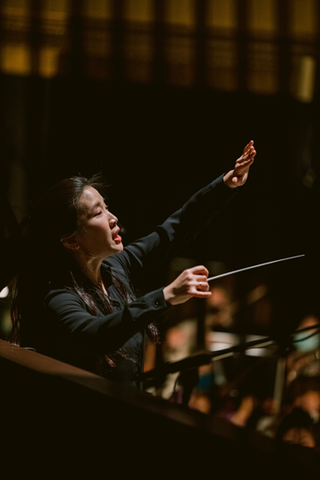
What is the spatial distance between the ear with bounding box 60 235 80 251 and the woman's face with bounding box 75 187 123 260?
12mm

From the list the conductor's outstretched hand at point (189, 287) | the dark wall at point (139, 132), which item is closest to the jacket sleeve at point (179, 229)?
the conductor's outstretched hand at point (189, 287)

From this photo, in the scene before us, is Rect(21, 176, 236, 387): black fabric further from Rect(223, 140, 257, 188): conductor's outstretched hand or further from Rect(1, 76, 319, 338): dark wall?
Rect(1, 76, 319, 338): dark wall

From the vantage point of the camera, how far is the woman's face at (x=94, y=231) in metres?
1.62

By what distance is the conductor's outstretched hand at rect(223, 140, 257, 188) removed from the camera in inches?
70.7

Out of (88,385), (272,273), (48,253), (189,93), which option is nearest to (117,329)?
(88,385)

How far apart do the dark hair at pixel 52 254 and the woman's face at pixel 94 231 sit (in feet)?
0.08

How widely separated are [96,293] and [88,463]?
26.3 inches

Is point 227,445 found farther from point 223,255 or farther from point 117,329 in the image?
point 223,255

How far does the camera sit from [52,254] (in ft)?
5.41

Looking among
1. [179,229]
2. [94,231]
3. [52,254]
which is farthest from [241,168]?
[52,254]

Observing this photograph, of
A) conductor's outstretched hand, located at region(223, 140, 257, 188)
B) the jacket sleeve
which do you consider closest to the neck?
the jacket sleeve

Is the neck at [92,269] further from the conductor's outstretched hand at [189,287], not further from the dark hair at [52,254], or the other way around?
the conductor's outstretched hand at [189,287]

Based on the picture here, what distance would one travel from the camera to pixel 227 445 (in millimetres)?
761

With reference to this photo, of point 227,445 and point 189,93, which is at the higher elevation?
point 189,93
